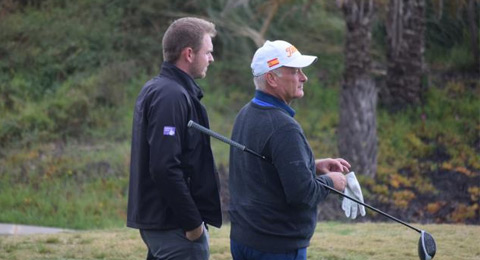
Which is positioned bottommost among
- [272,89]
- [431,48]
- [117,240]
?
[117,240]

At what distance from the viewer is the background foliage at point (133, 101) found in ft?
40.1

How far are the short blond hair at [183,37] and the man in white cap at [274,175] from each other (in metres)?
0.32

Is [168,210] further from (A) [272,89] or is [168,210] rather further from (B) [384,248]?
(B) [384,248]

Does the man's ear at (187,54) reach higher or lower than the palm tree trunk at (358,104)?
higher

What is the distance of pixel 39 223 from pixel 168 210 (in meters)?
7.31

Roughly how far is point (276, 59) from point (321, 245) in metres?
3.90

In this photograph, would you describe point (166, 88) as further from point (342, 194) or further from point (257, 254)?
point (342, 194)

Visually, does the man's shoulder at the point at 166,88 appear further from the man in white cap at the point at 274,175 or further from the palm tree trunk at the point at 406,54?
the palm tree trunk at the point at 406,54

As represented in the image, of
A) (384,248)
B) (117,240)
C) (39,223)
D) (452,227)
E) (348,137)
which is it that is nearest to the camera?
(384,248)

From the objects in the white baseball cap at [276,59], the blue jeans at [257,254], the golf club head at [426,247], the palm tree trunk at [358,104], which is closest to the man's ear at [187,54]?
the white baseball cap at [276,59]

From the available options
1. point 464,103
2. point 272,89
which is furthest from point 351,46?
point 272,89

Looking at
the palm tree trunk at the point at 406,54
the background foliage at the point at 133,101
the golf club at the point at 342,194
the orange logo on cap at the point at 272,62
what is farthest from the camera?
the palm tree trunk at the point at 406,54

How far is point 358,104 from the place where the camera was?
12969mm

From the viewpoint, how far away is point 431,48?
16.8 m
